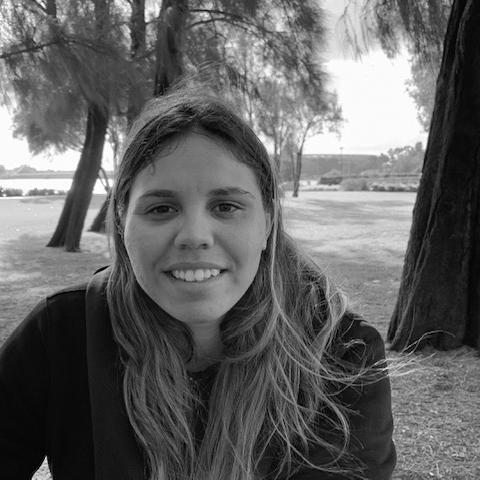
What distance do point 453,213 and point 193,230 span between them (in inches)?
102

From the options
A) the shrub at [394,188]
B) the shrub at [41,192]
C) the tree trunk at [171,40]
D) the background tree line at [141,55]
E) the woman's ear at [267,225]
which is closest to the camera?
the woman's ear at [267,225]

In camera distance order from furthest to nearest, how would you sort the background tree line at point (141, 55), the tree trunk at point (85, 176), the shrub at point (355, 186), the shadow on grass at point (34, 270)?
the shrub at point (355, 186)
the tree trunk at point (85, 176)
the background tree line at point (141, 55)
the shadow on grass at point (34, 270)

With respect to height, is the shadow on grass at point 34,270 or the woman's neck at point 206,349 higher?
the woman's neck at point 206,349

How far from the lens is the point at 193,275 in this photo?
1.09 metres

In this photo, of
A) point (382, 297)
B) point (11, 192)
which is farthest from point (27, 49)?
point (11, 192)

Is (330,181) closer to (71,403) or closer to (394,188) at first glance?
(394,188)

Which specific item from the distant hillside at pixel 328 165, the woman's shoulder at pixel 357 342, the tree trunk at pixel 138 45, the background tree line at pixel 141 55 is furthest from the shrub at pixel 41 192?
the woman's shoulder at pixel 357 342

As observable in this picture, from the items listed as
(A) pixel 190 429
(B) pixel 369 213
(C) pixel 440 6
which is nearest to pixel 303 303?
(A) pixel 190 429

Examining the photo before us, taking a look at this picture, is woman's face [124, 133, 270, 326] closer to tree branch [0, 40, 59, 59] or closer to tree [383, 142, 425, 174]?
tree branch [0, 40, 59, 59]

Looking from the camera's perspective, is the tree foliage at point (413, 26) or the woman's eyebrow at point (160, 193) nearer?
the woman's eyebrow at point (160, 193)

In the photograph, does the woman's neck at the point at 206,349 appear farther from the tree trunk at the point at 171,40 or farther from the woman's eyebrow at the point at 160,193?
the tree trunk at the point at 171,40

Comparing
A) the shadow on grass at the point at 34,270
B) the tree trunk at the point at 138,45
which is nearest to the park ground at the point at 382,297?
the shadow on grass at the point at 34,270

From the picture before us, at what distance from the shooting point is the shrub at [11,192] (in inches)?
1104

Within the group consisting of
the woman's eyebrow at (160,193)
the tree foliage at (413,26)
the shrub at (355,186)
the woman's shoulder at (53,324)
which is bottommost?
the shrub at (355,186)
